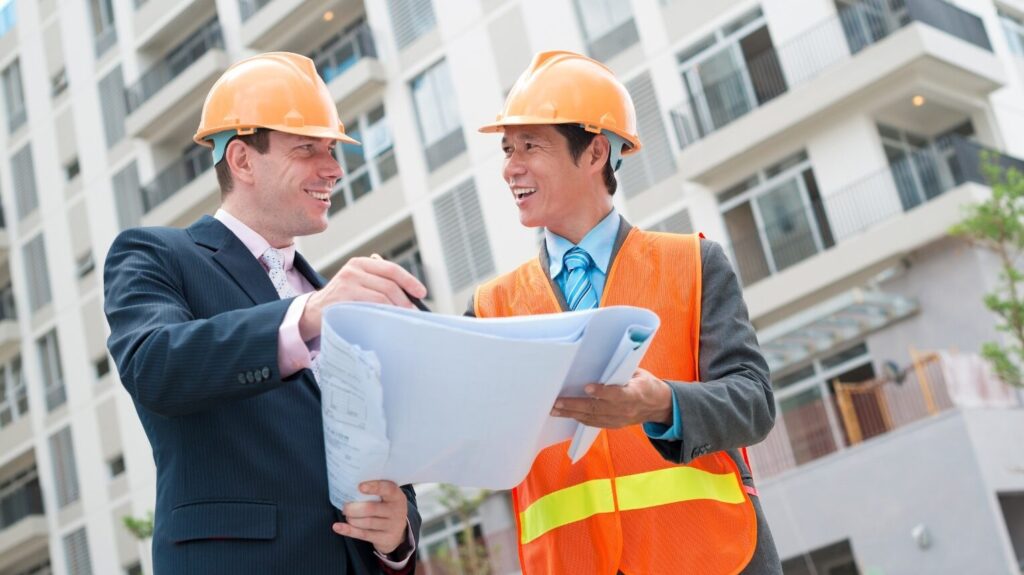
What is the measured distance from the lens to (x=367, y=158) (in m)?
27.7

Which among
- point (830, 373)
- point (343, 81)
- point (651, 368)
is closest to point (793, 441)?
point (830, 373)

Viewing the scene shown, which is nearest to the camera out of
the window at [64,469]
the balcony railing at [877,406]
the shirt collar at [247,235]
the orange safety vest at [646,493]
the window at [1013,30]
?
the orange safety vest at [646,493]

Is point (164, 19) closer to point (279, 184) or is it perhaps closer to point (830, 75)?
point (830, 75)

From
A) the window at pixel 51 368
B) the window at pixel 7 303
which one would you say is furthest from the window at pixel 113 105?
the window at pixel 7 303

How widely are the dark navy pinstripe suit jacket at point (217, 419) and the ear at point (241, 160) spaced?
1.22 ft

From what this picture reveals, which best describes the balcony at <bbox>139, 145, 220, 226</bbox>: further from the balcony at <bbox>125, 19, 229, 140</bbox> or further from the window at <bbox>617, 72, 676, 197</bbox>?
the window at <bbox>617, 72, 676, 197</bbox>

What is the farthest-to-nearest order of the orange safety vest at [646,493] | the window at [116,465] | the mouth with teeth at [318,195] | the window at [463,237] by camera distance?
the window at [116,465], the window at [463,237], the mouth with teeth at [318,195], the orange safety vest at [646,493]

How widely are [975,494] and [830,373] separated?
388cm

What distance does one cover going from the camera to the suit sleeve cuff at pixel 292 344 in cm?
268

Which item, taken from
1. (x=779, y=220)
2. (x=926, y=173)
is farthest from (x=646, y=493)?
(x=779, y=220)

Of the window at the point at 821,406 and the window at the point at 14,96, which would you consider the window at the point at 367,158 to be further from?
the window at the point at 14,96

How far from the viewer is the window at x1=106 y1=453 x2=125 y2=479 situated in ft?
107

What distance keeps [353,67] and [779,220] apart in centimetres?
978

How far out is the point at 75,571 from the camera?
33.2 meters
